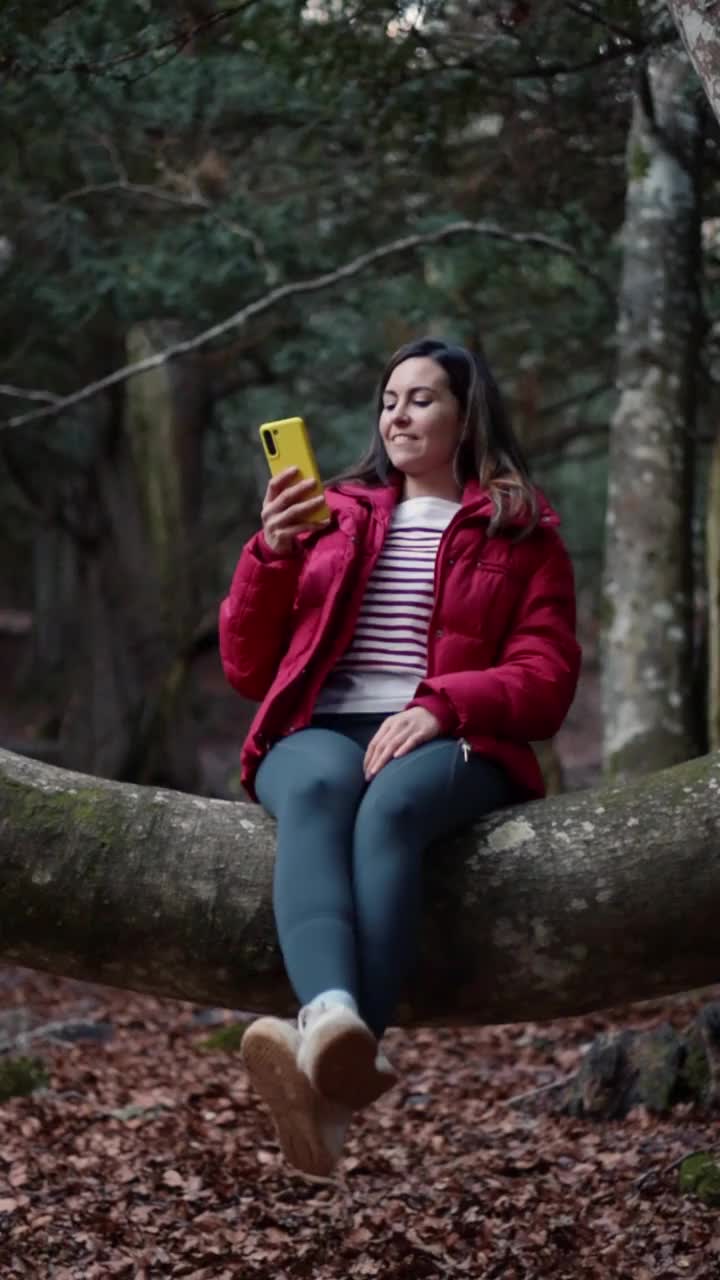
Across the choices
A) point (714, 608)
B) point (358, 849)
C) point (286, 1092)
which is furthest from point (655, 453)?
point (286, 1092)

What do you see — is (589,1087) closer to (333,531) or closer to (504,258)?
(333,531)

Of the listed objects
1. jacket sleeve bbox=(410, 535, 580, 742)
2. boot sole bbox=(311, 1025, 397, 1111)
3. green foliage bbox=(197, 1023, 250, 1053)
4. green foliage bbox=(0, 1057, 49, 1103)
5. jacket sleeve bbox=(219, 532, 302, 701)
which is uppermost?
jacket sleeve bbox=(219, 532, 302, 701)

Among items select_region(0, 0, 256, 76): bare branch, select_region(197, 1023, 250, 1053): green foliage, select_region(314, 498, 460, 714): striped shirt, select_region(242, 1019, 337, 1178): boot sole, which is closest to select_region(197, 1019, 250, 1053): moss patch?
select_region(197, 1023, 250, 1053): green foliage

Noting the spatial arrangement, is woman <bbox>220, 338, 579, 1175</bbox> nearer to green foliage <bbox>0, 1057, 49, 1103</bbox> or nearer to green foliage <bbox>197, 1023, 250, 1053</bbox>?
green foliage <bbox>0, 1057, 49, 1103</bbox>

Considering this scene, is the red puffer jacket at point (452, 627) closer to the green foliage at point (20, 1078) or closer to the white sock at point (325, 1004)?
the white sock at point (325, 1004)

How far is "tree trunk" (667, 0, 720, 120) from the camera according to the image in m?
3.34

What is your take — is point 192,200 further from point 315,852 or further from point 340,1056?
point 340,1056

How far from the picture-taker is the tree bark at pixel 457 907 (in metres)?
3.33

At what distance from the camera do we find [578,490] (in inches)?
796

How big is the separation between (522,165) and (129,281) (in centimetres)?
344

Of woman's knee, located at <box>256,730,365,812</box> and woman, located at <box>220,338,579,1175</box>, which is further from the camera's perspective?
woman's knee, located at <box>256,730,365,812</box>

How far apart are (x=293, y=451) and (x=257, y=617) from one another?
46cm

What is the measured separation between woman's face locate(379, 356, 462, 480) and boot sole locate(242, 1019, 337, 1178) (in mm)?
1683

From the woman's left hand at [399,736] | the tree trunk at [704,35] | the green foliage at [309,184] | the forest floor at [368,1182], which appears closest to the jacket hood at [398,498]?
the woman's left hand at [399,736]
